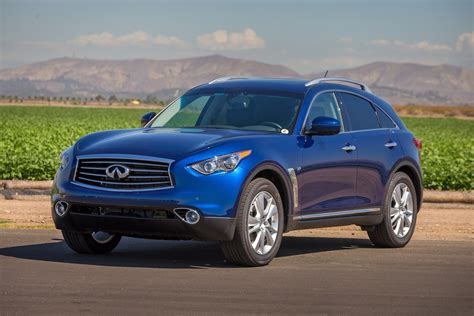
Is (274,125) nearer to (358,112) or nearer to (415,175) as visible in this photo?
(358,112)

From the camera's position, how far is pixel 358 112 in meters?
13.0

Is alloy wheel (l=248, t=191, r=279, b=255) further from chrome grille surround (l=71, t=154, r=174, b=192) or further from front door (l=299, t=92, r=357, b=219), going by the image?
chrome grille surround (l=71, t=154, r=174, b=192)

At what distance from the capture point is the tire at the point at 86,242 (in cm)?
1141

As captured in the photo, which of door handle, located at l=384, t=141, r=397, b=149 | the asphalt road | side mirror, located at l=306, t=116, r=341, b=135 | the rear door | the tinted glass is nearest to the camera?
the asphalt road

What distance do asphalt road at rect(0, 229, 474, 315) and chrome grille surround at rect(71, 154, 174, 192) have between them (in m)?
0.71

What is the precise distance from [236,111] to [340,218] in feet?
4.94

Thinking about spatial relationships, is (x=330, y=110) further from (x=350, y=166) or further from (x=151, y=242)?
(x=151, y=242)

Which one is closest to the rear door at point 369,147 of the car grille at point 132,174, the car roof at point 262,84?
the car roof at point 262,84

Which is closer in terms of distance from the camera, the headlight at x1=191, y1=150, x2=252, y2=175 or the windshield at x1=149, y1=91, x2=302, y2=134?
the headlight at x1=191, y1=150, x2=252, y2=175

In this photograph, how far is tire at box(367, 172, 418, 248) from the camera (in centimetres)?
1295

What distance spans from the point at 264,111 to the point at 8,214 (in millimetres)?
5430

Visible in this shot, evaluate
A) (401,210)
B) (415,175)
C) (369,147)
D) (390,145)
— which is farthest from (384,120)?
(401,210)

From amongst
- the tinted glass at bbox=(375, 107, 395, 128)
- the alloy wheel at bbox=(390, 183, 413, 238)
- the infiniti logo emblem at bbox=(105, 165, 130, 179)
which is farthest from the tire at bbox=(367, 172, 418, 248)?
the infiniti logo emblem at bbox=(105, 165, 130, 179)

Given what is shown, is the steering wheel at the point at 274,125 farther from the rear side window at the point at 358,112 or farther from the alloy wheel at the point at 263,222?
the rear side window at the point at 358,112
